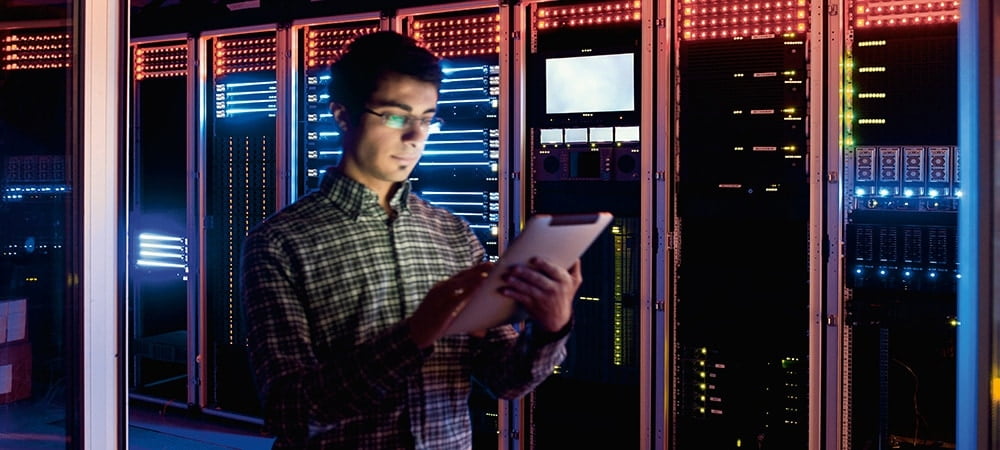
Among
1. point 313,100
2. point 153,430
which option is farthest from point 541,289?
point 153,430

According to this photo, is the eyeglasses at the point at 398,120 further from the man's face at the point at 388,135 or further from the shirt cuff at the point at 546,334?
the shirt cuff at the point at 546,334

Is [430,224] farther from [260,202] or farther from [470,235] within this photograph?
[260,202]

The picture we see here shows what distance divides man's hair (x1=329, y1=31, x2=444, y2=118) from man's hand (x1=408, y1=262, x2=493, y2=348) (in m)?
0.41

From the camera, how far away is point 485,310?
1.20m

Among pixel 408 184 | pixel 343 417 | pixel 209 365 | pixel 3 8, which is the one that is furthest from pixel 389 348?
pixel 3 8

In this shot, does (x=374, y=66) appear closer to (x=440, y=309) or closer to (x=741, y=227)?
(x=440, y=309)

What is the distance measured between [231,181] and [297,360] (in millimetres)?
3656

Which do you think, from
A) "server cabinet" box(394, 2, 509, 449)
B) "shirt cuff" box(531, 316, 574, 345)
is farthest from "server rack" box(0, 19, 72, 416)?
"shirt cuff" box(531, 316, 574, 345)

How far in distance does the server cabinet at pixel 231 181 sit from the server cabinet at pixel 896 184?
292 centimetres

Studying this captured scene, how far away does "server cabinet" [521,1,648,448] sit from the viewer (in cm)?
359

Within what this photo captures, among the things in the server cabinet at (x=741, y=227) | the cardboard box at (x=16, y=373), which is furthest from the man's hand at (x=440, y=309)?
the cardboard box at (x=16, y=373)

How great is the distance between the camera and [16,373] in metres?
5.12

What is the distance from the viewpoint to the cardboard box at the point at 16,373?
16.4 feet

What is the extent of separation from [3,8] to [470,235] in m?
4.23
